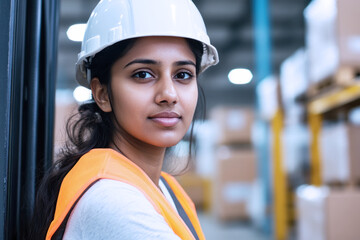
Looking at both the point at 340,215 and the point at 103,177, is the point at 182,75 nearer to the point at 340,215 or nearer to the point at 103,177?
the point at 103,177

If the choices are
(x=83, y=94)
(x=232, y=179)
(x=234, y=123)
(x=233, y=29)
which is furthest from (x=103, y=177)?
(x=233, y=29)

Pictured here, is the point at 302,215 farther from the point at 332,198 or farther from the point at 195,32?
the point at 195,32

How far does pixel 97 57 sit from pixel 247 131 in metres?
6.36

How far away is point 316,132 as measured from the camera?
387 centimetres

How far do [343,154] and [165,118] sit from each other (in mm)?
2421

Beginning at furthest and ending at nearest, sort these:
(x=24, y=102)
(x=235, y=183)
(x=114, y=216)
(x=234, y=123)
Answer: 1. (x=234, y=123)
2. (x=235, y=183)
3. (x=24, y=102)
4. (x=114, y=216)

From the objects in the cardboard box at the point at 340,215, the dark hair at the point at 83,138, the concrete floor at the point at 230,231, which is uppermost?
the dark hair at the point at 83,138

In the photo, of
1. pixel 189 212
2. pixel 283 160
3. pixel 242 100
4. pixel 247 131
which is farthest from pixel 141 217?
pixel 242 100

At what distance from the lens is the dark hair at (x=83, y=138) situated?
1073 millimetres

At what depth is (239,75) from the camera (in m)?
2.35

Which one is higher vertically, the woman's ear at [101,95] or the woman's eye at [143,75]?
the woman's eye at [143,75]

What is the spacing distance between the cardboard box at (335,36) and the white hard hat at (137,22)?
187 cm

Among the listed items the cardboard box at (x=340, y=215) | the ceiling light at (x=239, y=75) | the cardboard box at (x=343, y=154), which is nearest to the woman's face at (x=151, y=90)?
the ceiling light at (x=239, y=75)

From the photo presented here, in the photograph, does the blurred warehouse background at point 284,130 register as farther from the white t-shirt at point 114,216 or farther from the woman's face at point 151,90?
the white t-shirt at point 114,216
